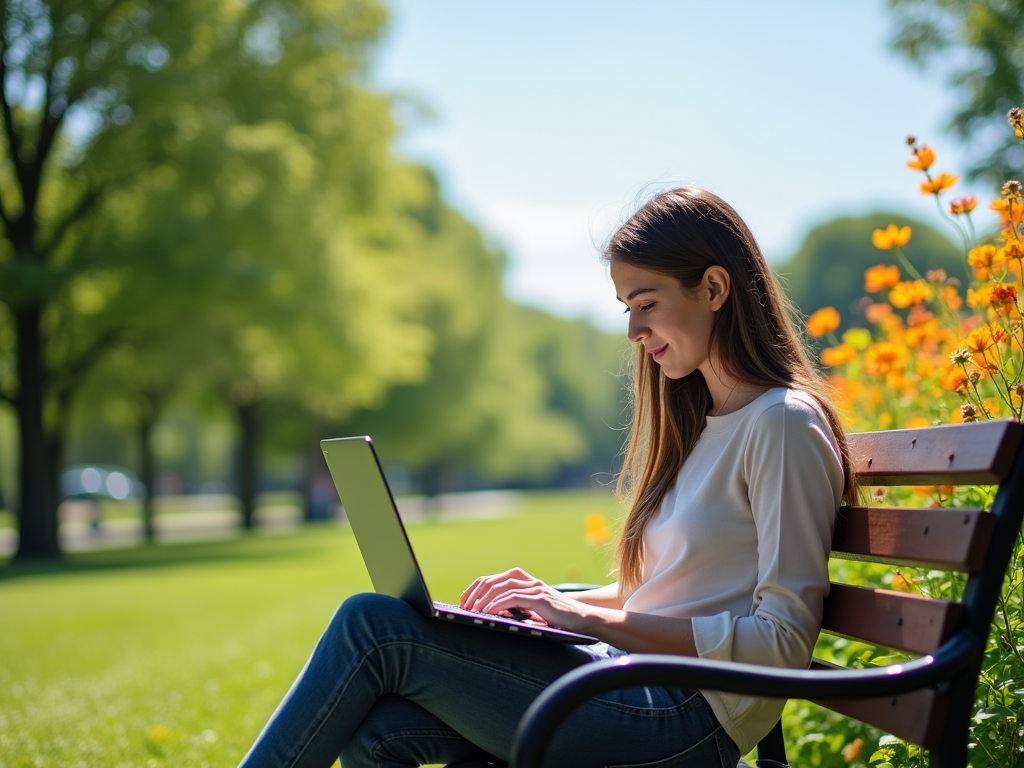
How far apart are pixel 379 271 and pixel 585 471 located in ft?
166

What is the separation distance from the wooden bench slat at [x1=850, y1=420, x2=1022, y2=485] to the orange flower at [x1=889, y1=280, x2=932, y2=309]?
125 centimetres

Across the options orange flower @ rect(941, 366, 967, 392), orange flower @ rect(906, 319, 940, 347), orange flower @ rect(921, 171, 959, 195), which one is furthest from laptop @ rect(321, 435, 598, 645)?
orange flower @ rect(906, 319, 940, 347)

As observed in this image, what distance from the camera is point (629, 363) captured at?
2.85 meters

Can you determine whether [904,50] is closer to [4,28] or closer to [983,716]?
[4,28]

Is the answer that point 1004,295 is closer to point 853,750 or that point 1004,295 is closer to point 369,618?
point 853,750

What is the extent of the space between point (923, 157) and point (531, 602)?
5.59 feet

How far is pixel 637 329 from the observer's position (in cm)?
234

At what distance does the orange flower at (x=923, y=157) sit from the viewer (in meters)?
2.83

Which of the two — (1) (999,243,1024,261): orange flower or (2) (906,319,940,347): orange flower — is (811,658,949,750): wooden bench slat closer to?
(1) (999,243,1024,261): orange flower

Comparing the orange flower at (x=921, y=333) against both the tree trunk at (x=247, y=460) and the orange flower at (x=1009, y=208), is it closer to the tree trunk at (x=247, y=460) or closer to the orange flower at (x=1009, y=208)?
the orange flower at (x=1009, y=208)

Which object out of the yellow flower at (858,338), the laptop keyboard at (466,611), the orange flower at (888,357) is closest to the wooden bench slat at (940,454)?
the laptop keyboard at (466,611)

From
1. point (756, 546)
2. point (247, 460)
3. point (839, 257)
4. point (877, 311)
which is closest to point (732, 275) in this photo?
point (756, 546)

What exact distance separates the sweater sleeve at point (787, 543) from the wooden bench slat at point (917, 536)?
7cm

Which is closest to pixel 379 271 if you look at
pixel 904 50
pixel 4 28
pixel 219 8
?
pixel 219 8
